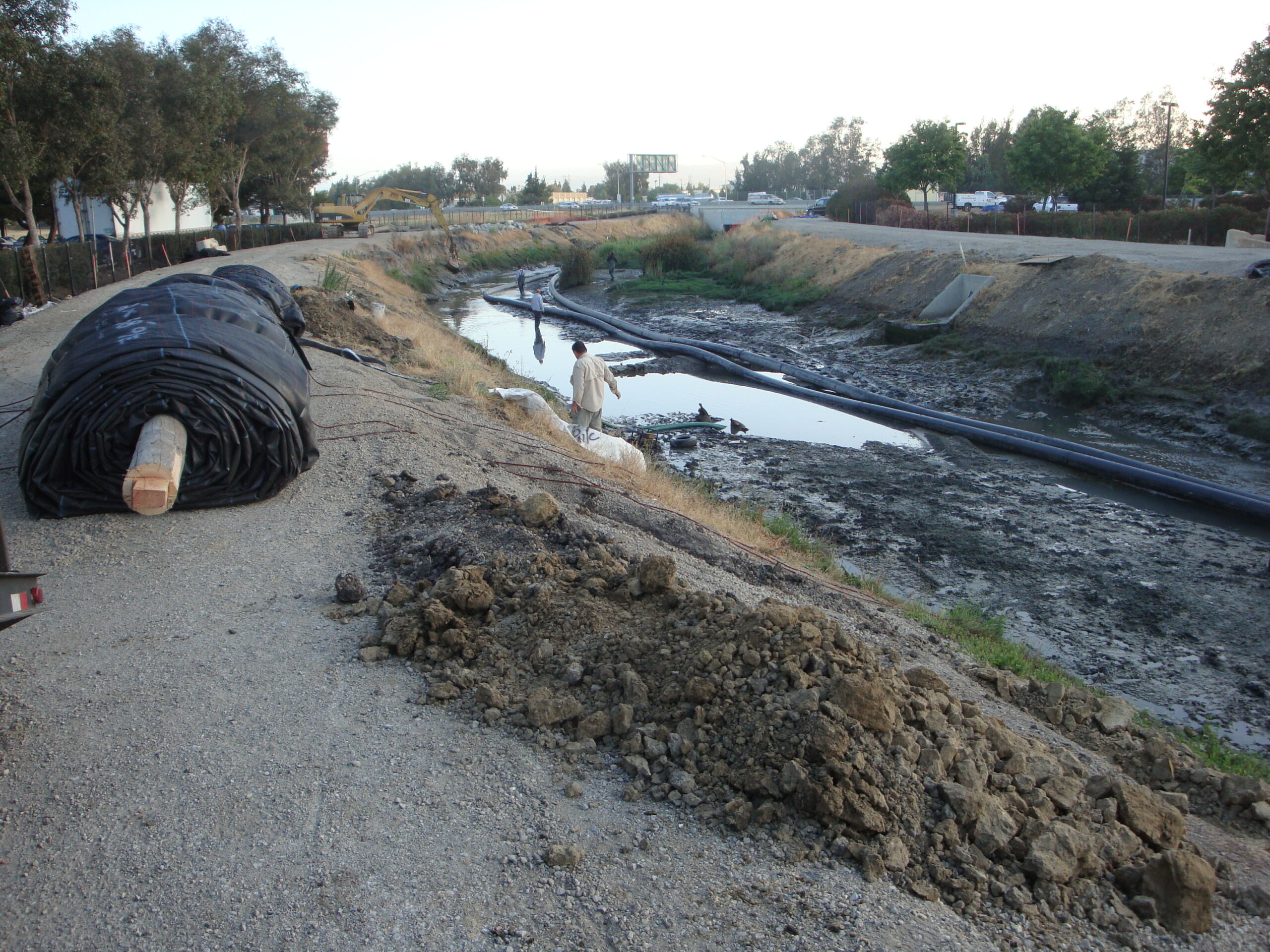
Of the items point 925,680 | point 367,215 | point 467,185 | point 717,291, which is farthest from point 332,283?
point 467,185

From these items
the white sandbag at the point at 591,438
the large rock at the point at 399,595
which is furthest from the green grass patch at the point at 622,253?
the large rock at the point at 399,595

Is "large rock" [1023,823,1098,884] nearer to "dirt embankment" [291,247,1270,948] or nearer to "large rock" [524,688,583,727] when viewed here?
"dirt embankment" [291,247,1270,948]

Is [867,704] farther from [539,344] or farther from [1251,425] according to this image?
[539,344]

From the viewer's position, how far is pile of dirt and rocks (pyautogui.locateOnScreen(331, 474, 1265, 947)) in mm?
3861

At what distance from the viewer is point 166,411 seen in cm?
744

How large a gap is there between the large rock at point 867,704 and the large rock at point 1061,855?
79 cm

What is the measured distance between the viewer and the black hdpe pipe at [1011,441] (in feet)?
38.9

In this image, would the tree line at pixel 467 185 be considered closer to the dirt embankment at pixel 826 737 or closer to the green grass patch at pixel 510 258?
the green grass patch at pixel 510 258

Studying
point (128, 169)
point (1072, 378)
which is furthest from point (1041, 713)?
point (128, 169)

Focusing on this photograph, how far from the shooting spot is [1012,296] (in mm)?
23297

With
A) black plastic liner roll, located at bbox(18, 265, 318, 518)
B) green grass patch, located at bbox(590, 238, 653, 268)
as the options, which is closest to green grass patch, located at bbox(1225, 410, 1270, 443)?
black plastic liner roll, located at bbox(18, 265, 318, 518)

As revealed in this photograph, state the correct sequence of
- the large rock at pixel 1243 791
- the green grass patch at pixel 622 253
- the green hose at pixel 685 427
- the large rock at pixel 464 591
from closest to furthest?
the large rock at pixel 1243 791 < the large rock at pixel 464 591 < the green hose at pixel 685 427 < the green grass patch at pixel 622 253

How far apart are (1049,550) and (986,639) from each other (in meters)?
3.31

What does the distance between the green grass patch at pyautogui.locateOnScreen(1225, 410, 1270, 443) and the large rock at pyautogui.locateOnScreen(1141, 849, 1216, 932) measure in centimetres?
1322
